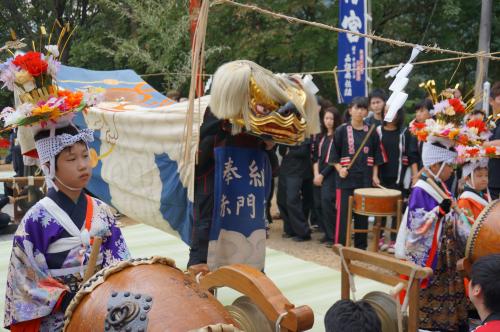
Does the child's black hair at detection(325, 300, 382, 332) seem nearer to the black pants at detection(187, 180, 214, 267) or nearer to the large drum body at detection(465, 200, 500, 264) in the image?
the large drum body at detection(465, 200, 500, 264)

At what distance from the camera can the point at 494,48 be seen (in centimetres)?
1025

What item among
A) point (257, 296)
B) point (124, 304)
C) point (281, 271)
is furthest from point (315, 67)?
point (124, 304)

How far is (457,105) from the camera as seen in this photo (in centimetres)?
377

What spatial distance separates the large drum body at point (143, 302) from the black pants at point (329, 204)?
4.80 m

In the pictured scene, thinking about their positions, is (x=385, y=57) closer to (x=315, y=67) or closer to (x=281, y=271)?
(x=315, y=67)

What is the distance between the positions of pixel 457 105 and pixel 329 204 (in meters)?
2.84

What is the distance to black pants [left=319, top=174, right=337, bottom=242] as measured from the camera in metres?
6.39

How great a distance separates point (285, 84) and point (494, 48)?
8.21 meters

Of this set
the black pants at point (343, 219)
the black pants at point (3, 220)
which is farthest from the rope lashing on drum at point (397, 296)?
the black pants at point (3, 220)

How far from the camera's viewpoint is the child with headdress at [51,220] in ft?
7.51

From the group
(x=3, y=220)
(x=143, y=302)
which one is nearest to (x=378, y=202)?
(x=143, y=302)

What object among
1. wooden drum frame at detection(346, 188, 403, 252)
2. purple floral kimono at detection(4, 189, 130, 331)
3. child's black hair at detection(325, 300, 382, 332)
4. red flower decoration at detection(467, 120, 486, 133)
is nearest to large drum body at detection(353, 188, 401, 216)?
Answer: wooden drum frame at detection(346, 188, 403, 252)

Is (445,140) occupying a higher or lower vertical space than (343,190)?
higher

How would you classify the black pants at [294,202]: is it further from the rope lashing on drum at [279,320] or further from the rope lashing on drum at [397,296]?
the rope lashing on drum at [279,320]
